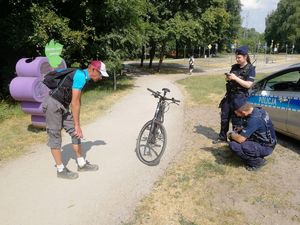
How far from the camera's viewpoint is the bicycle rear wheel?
6.11 m

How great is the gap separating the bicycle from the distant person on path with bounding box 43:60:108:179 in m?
1.28

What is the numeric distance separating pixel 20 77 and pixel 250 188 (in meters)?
5.35

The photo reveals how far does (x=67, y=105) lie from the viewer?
5281 mm

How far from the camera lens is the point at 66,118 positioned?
5.38 m

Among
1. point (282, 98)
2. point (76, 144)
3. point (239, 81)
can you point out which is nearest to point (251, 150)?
point (239, 81)

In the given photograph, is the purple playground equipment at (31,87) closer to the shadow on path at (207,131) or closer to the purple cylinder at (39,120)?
the purple cylinder at (39,120)

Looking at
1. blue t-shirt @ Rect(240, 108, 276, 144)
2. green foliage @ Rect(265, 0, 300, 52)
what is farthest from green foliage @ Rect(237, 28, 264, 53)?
blue t-shirt @ Rect(240, 108, 276, 144)

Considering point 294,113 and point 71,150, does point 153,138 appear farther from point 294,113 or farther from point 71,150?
point 294,113

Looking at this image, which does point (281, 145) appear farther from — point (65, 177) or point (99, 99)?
point (99, 99)

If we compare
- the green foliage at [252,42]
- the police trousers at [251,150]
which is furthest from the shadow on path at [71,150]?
the green foliage at [252,42]

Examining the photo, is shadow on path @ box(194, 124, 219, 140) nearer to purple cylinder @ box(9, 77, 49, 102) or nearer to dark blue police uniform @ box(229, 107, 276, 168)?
Result: dark blue police uniform @ box(229, 107, 276, 168)

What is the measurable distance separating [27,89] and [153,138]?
3.07 meters

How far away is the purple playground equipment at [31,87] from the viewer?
7508mm

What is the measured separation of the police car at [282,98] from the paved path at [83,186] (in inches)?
79.0
